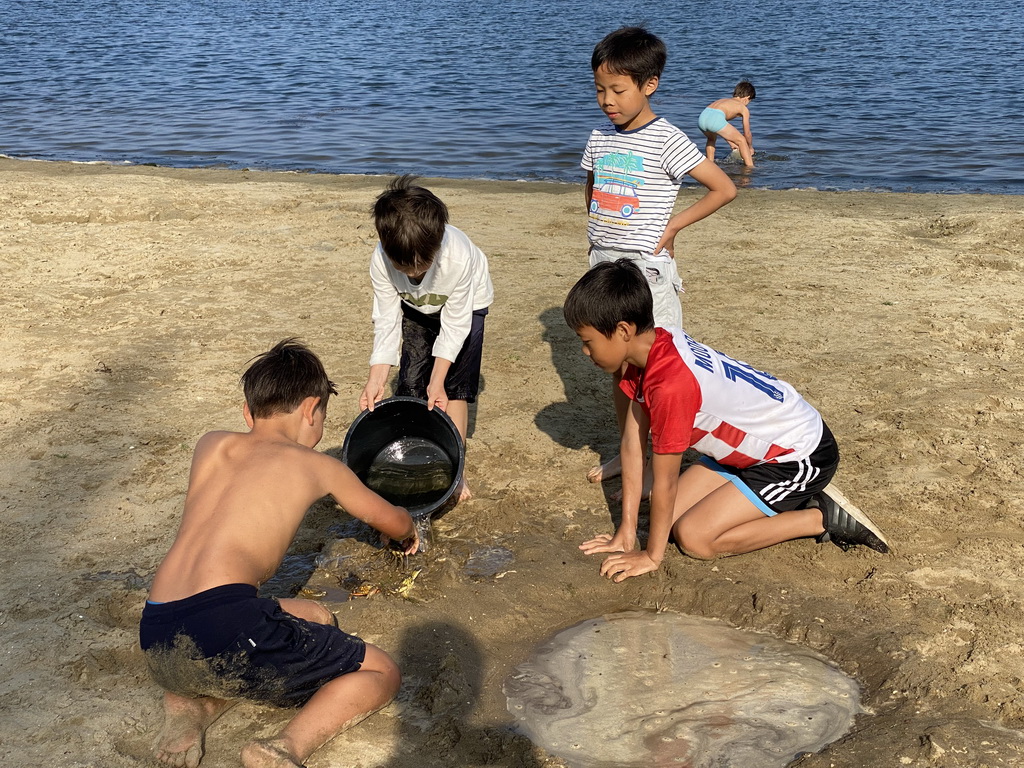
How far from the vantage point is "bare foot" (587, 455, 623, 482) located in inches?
167

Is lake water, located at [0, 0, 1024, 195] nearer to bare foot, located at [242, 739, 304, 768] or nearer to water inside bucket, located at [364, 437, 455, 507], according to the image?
water inside bucket, located at [364, 437, 455, 507]

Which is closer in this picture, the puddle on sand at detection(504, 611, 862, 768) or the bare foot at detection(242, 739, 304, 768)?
the bare foot at detection(242, 739, 304, 768)

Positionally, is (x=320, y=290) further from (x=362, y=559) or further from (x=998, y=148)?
(x=998, y=148)

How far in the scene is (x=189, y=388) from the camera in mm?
5016

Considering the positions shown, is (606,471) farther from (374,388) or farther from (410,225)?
(410,225)

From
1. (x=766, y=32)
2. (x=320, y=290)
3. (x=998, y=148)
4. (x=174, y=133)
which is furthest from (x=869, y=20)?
(x=320, y=290)

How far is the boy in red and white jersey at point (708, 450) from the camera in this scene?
3361 millimetres

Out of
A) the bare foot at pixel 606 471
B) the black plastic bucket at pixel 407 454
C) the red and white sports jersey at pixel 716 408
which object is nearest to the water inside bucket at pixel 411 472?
the black plastic bucket at pixel 407 454

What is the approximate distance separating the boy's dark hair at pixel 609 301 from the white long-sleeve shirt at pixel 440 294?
2.34 feet

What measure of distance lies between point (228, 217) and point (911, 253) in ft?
18.7

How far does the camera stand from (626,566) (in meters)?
3.53

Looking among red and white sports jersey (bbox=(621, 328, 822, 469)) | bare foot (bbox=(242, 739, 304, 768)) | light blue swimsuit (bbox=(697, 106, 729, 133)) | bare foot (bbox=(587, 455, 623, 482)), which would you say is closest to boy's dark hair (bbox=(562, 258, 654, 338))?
red and white sports jersey (bbox=(621, 328, 822, 469))

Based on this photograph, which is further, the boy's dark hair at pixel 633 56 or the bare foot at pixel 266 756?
the boy's dark hair at pixel 633 56

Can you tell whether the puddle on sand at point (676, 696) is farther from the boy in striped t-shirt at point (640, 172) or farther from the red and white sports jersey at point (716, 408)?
the boy in striped t-shirt at point (640, 172)
